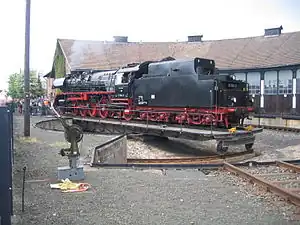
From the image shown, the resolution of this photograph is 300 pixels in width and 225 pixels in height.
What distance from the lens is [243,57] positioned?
92.1ft

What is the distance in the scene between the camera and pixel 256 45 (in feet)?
97.8

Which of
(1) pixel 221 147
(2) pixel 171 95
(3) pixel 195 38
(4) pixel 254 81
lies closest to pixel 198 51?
(3) pixel 195 38

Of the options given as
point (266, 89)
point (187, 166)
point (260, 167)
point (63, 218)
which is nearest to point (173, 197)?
point (63, 218)

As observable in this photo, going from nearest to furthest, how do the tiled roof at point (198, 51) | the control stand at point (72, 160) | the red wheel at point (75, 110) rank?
the control stand at point (72, 160)
the red wheel at point (75, 110)
the tiled roof at point (198, 51)

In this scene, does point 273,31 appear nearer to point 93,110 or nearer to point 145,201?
point 93,110

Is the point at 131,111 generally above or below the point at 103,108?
below

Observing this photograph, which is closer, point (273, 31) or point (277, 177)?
point (277, 177)

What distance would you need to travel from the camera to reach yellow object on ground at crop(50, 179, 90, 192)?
6.15 meters

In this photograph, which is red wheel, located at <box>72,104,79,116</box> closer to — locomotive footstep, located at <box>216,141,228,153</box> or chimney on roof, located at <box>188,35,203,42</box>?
locomotive footstep, located at <box>216,141,228,153</box>

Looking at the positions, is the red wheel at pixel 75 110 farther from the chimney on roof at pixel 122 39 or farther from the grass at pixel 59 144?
the chimney on roof at pixel 122 39

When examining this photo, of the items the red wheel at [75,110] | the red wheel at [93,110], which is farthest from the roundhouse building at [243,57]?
the red wheel at [75,110]

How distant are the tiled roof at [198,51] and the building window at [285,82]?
686 millimetres

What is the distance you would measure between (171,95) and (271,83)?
11878mm

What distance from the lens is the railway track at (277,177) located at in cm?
574
